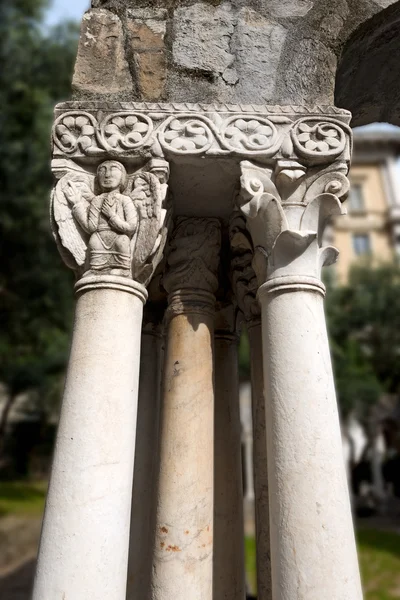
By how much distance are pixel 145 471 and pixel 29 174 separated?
31.0ft

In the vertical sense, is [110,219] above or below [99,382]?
above

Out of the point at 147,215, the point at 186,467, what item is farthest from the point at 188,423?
the point at 147,215

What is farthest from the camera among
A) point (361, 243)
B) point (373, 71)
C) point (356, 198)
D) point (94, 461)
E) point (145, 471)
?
point (356, 198)

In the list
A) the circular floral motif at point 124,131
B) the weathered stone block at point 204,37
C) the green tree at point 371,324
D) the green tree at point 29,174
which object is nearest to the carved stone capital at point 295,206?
the circular floral motif at point 124,131

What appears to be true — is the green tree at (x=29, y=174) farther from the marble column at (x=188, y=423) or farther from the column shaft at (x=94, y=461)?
the column shaft at (x=94, y=461)

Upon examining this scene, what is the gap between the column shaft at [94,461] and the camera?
1.96 meters

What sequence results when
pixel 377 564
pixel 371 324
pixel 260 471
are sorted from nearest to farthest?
pixel 260 471 → pixel 377 564 → pixel 371 324

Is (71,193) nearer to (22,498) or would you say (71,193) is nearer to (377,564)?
(377,564)

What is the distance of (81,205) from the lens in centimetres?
256

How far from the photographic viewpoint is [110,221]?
2.49 meters

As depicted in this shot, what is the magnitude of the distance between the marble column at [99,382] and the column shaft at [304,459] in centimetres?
61

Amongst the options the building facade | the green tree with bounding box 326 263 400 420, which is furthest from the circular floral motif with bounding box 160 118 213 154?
the building facade

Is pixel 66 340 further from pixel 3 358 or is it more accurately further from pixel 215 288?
pixel 215 288

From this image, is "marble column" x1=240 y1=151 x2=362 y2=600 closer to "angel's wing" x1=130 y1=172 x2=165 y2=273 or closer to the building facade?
"angel's wing" x1=130 y1=172 x2=165 y2=273
